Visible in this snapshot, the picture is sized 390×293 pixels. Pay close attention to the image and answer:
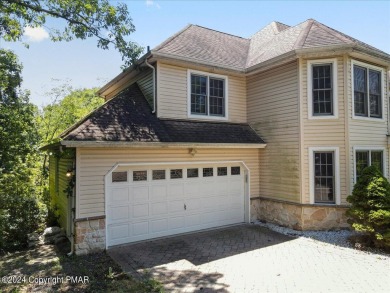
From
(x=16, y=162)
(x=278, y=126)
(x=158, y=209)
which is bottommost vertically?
(x=158, y=209)

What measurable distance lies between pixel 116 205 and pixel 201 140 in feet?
11.5

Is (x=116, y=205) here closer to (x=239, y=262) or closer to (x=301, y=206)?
(x=239, y=262)

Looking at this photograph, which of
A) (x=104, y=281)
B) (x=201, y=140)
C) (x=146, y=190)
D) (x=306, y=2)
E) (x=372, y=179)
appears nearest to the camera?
(x=104, y=281)

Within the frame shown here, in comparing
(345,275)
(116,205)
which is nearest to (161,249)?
(116,205)

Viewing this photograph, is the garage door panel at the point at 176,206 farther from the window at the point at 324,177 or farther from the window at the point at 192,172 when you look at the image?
the window at the point at 324,177

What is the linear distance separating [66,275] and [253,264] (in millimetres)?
4482

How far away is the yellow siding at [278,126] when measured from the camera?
9.29 metres

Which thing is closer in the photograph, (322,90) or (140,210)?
(140,210)

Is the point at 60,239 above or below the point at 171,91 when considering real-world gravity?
below

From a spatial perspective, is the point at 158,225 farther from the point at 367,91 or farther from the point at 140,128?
the point at 367,91

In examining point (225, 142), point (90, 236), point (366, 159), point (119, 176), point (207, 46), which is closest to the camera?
point (90, 236)

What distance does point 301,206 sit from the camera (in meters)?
8.98

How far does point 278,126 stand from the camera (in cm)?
991

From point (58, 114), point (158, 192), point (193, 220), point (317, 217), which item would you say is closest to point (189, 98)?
point (158, 192)
